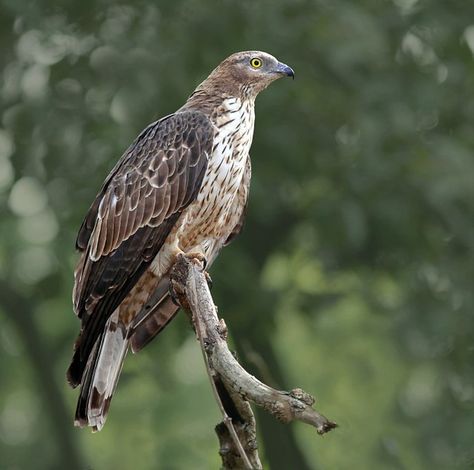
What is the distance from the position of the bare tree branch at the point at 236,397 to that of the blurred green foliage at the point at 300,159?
512cm

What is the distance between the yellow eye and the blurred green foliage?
301 cm

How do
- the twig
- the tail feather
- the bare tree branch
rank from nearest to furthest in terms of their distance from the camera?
the bare tree branch < the twig < the tail feather

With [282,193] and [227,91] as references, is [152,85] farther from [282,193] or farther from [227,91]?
[227,91]

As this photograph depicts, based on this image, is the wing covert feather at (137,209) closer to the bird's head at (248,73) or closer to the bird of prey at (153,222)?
the bird of prey at (153,222)

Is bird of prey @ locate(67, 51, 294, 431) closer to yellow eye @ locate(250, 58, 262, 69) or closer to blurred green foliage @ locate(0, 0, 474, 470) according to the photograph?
yellow eye @ locate(250, 58, 262, 69)

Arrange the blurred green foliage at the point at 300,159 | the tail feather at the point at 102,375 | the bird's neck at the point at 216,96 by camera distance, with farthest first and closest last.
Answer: the blurred green foliage at the point at 300,159, the bird's neck at the point at 216,96, the tail feather at the point at 102,375

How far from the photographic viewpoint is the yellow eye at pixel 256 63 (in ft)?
25.1

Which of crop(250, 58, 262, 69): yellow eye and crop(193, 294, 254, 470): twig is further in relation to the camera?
crop(250, 58, 262, 69): yellow eye

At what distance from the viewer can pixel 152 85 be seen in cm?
1078

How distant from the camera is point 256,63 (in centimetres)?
767

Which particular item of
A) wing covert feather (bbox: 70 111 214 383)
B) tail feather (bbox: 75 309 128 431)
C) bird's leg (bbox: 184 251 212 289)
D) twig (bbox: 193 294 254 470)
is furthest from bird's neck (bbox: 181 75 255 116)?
twig (bbox: 193 294 254 470)

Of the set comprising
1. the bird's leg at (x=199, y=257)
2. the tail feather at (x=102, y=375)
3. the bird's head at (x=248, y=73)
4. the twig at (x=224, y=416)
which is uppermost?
the twig at (x=224, y=416)

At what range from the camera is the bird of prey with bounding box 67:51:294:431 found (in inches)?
261

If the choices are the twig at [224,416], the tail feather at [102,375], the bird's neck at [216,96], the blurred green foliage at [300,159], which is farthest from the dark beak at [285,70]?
the blurred green foliage at [300,159]
